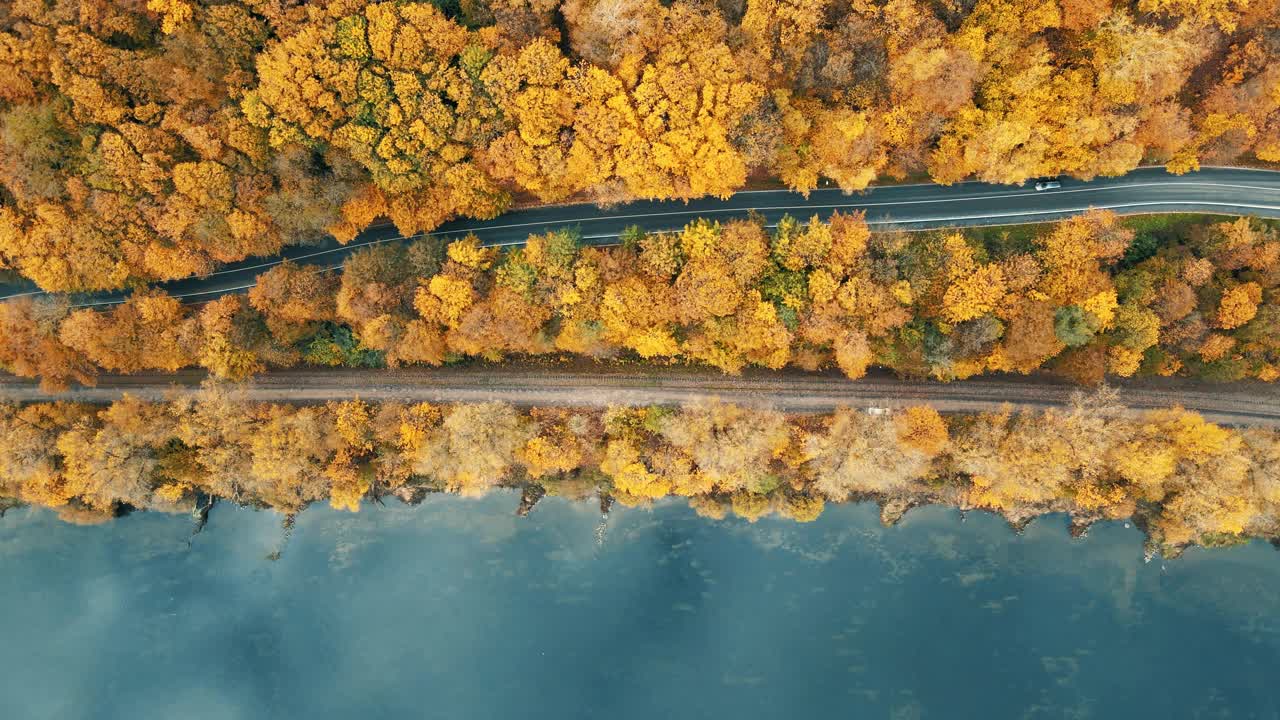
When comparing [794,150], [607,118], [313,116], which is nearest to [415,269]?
[313,116]

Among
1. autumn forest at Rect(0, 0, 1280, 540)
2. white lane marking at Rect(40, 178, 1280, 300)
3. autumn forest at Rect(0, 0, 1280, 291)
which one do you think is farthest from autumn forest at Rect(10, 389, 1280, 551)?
autumn forest at Rect(0, 0, 1280, 291)

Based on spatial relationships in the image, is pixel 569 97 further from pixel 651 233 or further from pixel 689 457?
pixel 689 457

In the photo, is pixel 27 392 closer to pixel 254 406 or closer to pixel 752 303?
pixel 254 406

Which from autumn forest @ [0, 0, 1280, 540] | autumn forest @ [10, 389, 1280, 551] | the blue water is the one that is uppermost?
autumn forest @ [0, 0, 1280, 540]

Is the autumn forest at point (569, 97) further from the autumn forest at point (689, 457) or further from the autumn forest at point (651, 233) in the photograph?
the autumn forest at point (689, 457)

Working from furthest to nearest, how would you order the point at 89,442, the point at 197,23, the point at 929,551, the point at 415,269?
the point at 929,551
the point at 89,442
the point at 415,269
the point at 197,23

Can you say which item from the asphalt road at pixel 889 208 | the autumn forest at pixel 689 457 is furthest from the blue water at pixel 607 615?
the asphalt road at pixel 889 208

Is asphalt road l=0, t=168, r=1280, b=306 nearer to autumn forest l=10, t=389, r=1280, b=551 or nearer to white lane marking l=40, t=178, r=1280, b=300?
white lane marking l=40, t=178, r=1280, b=300
